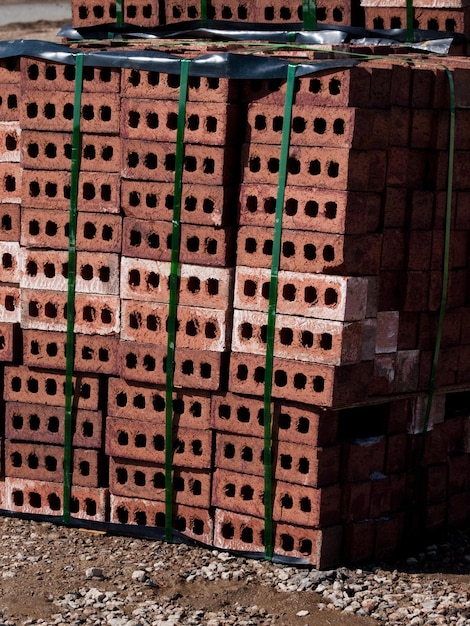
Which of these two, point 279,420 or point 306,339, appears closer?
point 306,339

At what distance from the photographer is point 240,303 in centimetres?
922

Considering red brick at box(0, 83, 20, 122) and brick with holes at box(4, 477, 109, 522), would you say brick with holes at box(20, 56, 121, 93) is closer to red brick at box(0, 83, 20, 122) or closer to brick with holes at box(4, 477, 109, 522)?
red brick at box(0, 83, 20, 122)

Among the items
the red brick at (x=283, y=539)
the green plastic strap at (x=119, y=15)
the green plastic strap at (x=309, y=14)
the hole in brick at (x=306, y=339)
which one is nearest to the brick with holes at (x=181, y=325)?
the hole in brick at (x=306, y=339)

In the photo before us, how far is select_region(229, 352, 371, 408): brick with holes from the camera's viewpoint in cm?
893

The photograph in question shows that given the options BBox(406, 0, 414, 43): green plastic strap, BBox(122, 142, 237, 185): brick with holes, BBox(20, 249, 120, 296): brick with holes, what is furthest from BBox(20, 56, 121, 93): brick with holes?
BBox(406, 0, 414, 43): green plastic strap

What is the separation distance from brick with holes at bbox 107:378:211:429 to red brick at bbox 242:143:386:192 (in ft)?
5.44

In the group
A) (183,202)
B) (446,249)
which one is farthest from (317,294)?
(183,202)

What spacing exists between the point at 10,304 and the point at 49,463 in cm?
127

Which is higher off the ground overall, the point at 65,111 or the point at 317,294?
the point at 65,111

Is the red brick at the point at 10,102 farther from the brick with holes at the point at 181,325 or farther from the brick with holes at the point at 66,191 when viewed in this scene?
the brick with holes at the point at 181,325

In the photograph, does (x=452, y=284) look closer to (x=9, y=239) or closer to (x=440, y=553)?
(x=440, y=553)

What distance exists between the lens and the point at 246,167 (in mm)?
9117

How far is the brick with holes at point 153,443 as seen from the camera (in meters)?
9.53

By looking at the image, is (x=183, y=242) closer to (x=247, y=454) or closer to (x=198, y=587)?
(x=247, y=454)
